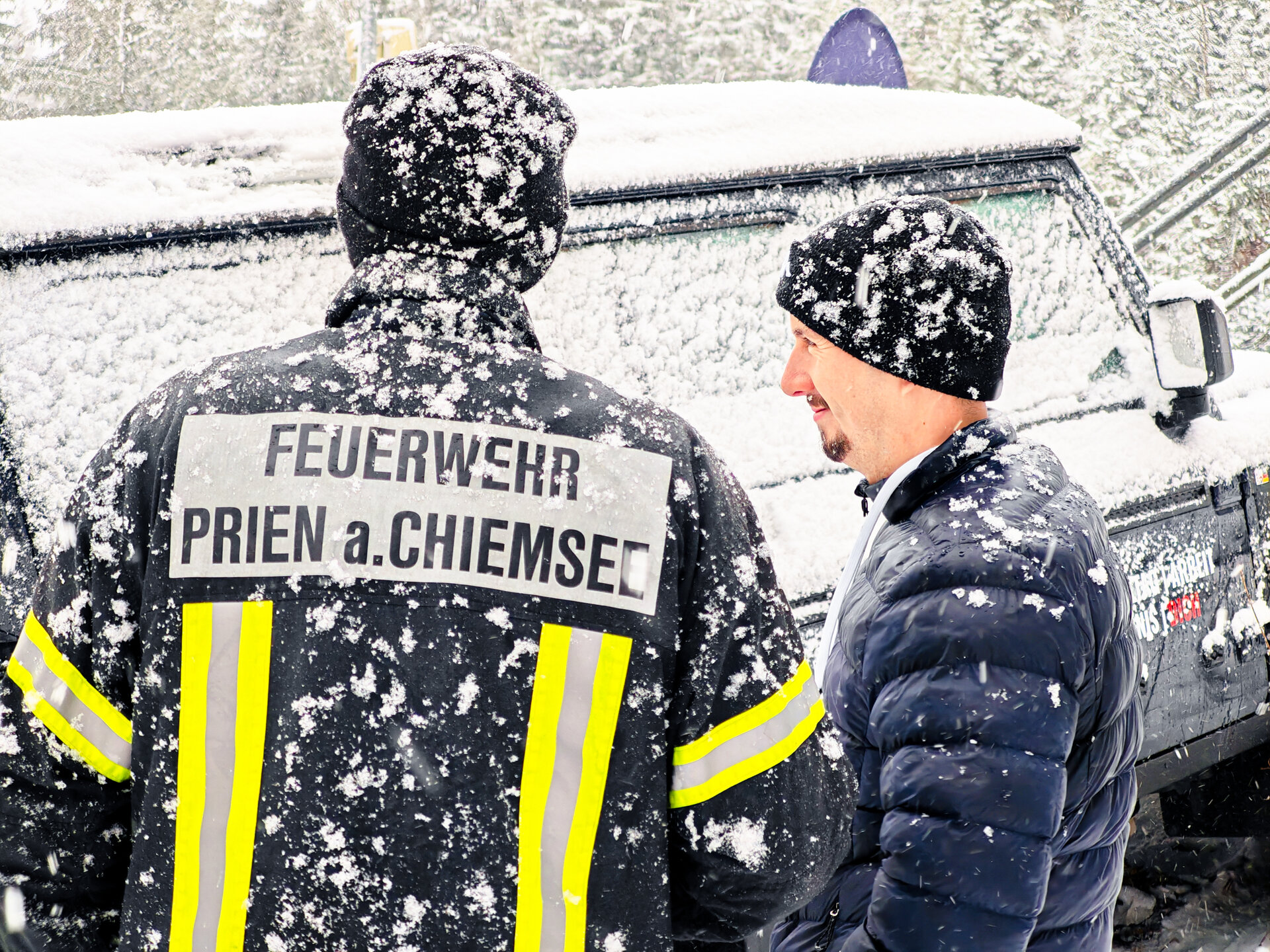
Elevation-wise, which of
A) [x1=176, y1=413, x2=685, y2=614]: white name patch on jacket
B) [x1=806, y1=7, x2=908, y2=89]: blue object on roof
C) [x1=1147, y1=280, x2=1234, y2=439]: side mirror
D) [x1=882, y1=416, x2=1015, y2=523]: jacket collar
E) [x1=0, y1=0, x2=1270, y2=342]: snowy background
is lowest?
[x1=0, y1=0, x2=1270, y2=342]: snowy background

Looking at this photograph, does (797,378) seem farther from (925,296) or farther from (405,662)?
(405,662)

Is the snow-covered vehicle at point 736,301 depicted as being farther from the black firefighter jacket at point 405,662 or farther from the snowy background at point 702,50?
the snowy background at point 702,50

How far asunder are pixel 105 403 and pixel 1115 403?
241 cm

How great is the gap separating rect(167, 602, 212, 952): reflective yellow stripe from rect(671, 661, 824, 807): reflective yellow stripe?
1.51 feet

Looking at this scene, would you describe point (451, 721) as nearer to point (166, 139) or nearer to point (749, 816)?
point (749, 816)

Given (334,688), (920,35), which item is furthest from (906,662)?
(920,35)

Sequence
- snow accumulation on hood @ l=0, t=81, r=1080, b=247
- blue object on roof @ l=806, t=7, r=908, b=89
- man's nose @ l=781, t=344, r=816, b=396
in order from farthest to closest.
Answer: blue object on roof @ l=806, t=7, r=908, b=89 → snow accumulation on hood @ l=0, t=81, r=1080, b=247 → man's nose @ l=781, t=344, r=816, b=396

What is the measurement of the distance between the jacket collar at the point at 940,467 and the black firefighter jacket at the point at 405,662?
504 mm

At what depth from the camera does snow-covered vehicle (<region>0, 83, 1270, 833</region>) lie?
6.40 ft

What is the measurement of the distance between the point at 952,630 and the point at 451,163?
780 mm

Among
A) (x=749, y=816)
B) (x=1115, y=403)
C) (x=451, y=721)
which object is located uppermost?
(x=451, y=721)

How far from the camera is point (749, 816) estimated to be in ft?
3.89

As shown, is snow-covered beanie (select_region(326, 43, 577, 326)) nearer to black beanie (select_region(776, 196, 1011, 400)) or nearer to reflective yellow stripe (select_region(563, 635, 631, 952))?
reflective yellow stripe (select_region(563, 635, 631, 952))

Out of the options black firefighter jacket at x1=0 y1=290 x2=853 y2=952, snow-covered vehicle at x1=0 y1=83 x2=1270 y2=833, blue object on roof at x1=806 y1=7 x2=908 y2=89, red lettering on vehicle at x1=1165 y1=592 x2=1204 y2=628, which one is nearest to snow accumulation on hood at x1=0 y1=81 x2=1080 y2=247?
snow-covered vehicle at x1=0 y1=83 x2=1270 y2=833
